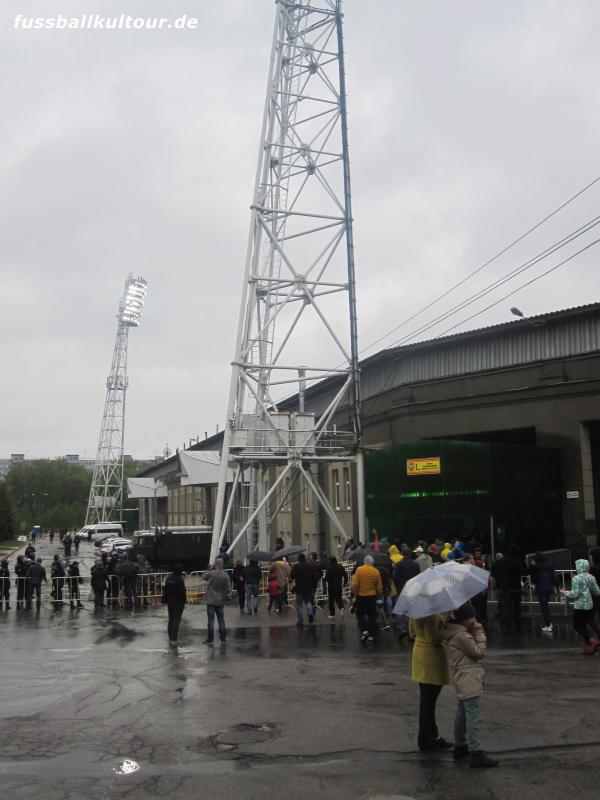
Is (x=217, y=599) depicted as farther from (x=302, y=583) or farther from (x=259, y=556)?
(x=259, y=556)

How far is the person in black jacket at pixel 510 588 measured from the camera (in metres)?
17.1

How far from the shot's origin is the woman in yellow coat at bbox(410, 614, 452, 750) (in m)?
8.05

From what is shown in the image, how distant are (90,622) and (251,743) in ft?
44.9

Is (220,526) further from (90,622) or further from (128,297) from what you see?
(128,297)

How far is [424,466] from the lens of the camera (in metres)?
26.8

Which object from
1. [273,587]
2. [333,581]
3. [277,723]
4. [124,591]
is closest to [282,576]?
[273,587]

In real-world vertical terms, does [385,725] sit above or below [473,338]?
below

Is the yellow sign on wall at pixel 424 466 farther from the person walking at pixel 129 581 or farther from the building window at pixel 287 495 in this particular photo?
the person walking at pixel 129 581

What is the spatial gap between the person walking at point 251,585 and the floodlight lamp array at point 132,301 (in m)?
83.0

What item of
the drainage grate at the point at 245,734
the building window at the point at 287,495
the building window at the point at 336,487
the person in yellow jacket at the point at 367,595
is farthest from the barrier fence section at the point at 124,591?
the drainage grate at the point at 245,734

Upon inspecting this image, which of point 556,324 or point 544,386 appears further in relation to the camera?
point 556,324

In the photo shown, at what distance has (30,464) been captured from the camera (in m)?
150

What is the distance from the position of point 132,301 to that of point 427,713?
97.4 metres

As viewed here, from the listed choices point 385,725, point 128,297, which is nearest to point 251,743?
point 385,725
